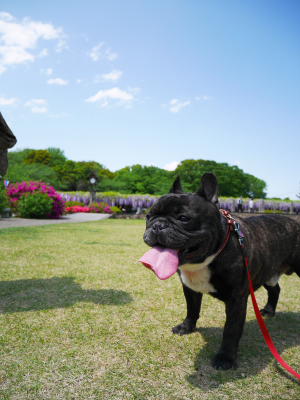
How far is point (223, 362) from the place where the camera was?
2613 mm

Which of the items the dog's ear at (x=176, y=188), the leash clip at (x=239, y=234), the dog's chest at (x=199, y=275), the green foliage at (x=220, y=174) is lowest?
the dog's chest at (x=199, y=275)

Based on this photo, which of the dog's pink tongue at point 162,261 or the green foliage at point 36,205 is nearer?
the dog's pink tongue at point 162,261

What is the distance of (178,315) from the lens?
3.85 meters

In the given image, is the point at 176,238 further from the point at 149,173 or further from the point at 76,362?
the point at 149,173

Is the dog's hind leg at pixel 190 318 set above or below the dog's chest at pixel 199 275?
below

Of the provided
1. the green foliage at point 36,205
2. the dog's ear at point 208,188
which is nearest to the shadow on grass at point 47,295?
the dog's ear at point 208,188

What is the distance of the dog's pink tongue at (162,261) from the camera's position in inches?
85.7

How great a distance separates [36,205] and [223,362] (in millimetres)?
18917

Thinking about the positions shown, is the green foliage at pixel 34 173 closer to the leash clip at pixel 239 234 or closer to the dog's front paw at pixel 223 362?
the leash clip at pixel 239 234

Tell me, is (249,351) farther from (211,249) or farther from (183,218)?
(183,218)

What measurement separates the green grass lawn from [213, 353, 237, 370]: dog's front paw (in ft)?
0.24

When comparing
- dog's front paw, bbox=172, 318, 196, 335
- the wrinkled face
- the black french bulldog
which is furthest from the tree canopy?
the wrinkled face

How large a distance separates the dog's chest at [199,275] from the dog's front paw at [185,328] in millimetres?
801

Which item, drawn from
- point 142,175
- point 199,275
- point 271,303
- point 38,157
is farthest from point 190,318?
point 38,157
